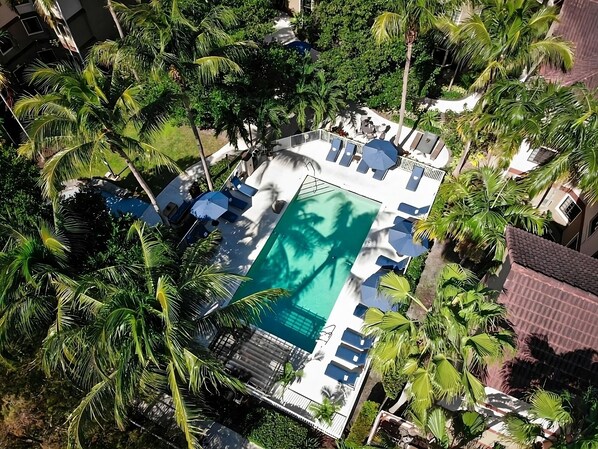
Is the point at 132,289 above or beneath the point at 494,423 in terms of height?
beneath

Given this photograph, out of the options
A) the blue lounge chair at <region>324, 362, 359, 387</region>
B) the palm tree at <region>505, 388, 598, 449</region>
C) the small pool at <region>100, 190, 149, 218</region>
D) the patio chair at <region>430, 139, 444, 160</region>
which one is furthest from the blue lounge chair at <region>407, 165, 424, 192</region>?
the small pool at <region>100, 190, 149, 218</region>

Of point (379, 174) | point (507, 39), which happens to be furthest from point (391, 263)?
point (507, 39)

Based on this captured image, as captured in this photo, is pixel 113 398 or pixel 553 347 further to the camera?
pixel 553 347

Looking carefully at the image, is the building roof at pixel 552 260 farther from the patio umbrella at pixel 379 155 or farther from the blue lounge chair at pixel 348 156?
the blue lounge chair at pixel 348 156

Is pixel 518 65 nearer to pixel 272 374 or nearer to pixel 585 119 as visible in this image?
pixel 585 119

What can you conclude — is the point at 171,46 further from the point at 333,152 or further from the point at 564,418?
the point at 564,418

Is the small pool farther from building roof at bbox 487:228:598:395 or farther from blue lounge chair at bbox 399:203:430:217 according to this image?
building roof at bbox 487:228:598:395

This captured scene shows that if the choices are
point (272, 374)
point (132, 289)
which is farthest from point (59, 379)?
point (272, 374)
